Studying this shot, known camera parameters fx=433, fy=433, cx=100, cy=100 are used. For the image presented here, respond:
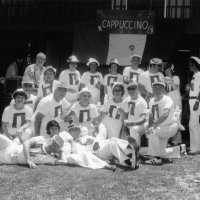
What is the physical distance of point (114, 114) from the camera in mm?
8016

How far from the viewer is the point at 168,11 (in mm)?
11969

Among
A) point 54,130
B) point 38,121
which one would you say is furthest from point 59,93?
point 54,130

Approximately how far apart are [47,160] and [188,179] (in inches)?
87.3

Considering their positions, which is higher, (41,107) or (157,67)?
(157,67)

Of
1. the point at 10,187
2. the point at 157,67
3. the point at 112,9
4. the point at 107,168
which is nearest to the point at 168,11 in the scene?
the point at 112,9

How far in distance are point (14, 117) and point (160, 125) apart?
102 inches

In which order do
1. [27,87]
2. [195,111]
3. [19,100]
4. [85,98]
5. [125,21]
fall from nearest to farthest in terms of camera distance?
[19,100] → [85,98] → [195,111] → [27,87] → [125,21]

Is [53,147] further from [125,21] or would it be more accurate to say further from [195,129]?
[125,21]

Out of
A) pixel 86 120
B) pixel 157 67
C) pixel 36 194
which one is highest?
pixel 157 67

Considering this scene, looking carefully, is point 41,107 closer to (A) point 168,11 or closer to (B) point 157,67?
(B) point 157,67

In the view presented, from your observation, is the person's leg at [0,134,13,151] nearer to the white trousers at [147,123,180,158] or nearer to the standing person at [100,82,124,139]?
the standing person at [100,82,124,139]

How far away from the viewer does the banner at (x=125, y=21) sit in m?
11.1

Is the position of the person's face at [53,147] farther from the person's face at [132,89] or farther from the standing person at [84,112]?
the person's face at [132,89]

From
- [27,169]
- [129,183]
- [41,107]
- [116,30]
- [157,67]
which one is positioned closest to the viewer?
[129,183]
